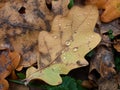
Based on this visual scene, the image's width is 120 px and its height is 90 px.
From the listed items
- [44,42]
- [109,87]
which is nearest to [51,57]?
[44,42]

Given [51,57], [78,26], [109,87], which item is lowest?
[109,87]

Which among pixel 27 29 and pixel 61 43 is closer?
pixel 61 43

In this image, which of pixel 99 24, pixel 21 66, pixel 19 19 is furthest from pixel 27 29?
pixel 99 24

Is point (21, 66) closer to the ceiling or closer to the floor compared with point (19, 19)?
closer to the floor

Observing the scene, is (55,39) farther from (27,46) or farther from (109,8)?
(109,8)

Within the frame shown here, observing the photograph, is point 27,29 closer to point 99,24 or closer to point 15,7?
point 15,7

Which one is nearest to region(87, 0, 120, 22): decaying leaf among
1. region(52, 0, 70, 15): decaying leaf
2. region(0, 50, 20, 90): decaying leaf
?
region(52, 0, 70, 15): decaying leaf
